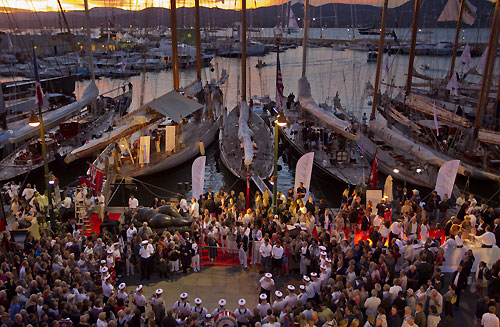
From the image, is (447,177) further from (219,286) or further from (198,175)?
(219,286)

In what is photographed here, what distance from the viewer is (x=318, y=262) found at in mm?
13719

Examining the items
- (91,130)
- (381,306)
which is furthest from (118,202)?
(381,306)

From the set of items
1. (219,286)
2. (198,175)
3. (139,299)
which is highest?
(198,175)

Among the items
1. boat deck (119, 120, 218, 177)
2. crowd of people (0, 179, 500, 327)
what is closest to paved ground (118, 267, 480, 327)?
crowd of people (0, 179, 500, 327)

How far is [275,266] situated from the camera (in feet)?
45.8

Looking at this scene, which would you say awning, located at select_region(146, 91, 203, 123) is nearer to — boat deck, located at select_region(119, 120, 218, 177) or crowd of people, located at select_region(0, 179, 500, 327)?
boat deck, located at select_region(119, 120, 218, 177)

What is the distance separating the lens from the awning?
2580 cm

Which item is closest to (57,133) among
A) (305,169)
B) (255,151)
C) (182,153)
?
(182,153)

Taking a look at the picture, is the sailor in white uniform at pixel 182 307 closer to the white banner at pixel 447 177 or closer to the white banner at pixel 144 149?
the white banner at pixel 447 177

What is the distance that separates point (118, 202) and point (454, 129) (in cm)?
2204

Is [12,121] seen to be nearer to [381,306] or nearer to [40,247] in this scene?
[40,247]

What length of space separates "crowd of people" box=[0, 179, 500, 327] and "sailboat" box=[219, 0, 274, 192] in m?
5.72

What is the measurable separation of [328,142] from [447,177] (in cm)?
1022

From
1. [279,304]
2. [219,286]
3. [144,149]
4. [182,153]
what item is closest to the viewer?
[279,304]
